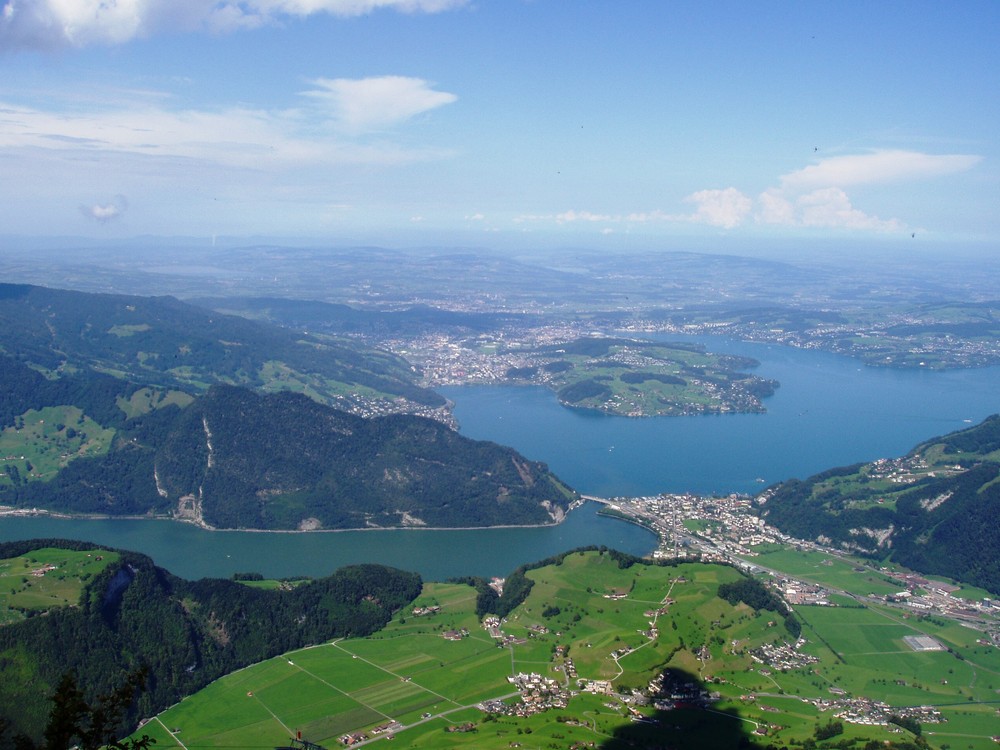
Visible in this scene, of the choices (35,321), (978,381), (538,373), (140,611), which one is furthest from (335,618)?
(978,381)

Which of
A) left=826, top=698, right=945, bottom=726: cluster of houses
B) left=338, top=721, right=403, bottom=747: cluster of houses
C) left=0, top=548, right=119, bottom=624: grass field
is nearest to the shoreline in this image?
left=0, top=548, right=119, bottom=624: grass field

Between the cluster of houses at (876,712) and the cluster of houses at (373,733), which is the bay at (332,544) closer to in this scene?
the cluster of houses at (373,733)

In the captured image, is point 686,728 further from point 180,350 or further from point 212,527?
point 180,350

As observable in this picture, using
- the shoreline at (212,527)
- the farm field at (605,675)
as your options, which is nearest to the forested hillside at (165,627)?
the farm field at (605,675)

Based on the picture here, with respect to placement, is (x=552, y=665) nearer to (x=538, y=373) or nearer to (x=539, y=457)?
(x=539, y=457)

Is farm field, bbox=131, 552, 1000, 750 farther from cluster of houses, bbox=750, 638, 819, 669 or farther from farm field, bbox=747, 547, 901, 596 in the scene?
farm field, bbox=747, 547, 901, 596
